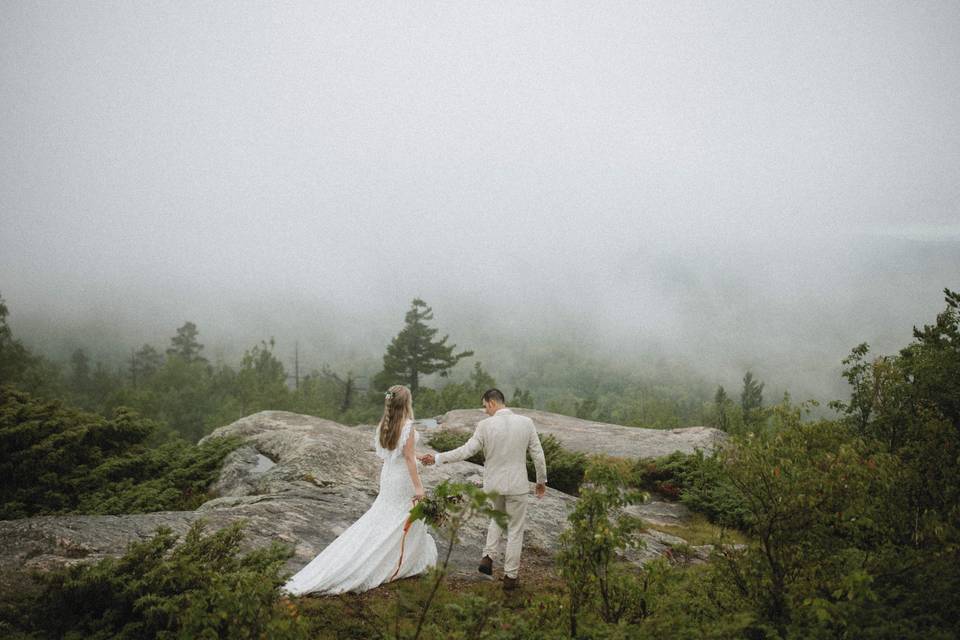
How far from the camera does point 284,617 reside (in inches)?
151

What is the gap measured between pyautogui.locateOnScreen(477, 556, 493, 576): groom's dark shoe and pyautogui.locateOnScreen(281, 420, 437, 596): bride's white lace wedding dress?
695 mm

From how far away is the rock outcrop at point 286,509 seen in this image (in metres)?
6.20

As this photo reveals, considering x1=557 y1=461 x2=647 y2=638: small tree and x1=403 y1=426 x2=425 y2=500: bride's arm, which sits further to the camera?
x1=403 y1=426 x2=425 y2=500: bride's arm

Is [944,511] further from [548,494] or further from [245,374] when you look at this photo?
[245,374]

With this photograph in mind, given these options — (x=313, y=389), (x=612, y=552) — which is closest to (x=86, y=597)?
(x=612, y=552)

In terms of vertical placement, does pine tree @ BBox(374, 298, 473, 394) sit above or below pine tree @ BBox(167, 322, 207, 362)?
above

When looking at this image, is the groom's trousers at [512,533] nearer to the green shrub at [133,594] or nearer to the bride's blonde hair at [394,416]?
the bride's blonde hair at [394,416]

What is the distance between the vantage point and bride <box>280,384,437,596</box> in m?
6.49

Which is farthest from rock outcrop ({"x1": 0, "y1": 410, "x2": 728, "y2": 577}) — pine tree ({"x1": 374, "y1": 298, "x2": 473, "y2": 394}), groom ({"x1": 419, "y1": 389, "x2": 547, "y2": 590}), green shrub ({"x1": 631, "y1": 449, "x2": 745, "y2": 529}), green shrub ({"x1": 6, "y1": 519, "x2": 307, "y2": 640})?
pine tree ({"x1": 374, "y1": 298, "x2": 473, "y2": 394})

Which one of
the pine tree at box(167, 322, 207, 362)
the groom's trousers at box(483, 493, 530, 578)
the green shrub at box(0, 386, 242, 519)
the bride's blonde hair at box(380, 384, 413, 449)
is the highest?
the bride's blonde hair at box(380, 384, 413, 449)

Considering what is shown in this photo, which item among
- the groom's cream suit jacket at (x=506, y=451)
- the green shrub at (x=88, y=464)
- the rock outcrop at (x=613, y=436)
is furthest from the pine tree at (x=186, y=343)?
the groom's cream suit jacket at (x=506, y=451)

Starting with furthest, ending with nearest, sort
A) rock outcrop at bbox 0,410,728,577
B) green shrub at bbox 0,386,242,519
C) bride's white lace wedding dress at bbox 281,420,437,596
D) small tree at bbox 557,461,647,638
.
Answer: green shrub at bbox 0,386,242,519, bride's white lace wedding dress at bbox 281,420,437,596, rock outcrop at bbox 0,410,728,577, small tree at bbox 557,461,647,638

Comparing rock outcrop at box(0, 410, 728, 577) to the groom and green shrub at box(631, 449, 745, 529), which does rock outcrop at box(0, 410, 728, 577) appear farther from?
green shrub at box(631, 449, 745, 529)

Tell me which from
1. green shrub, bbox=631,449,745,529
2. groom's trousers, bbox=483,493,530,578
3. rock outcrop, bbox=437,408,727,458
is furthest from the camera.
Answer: rock outcrop, bbox=437,408,727,458
